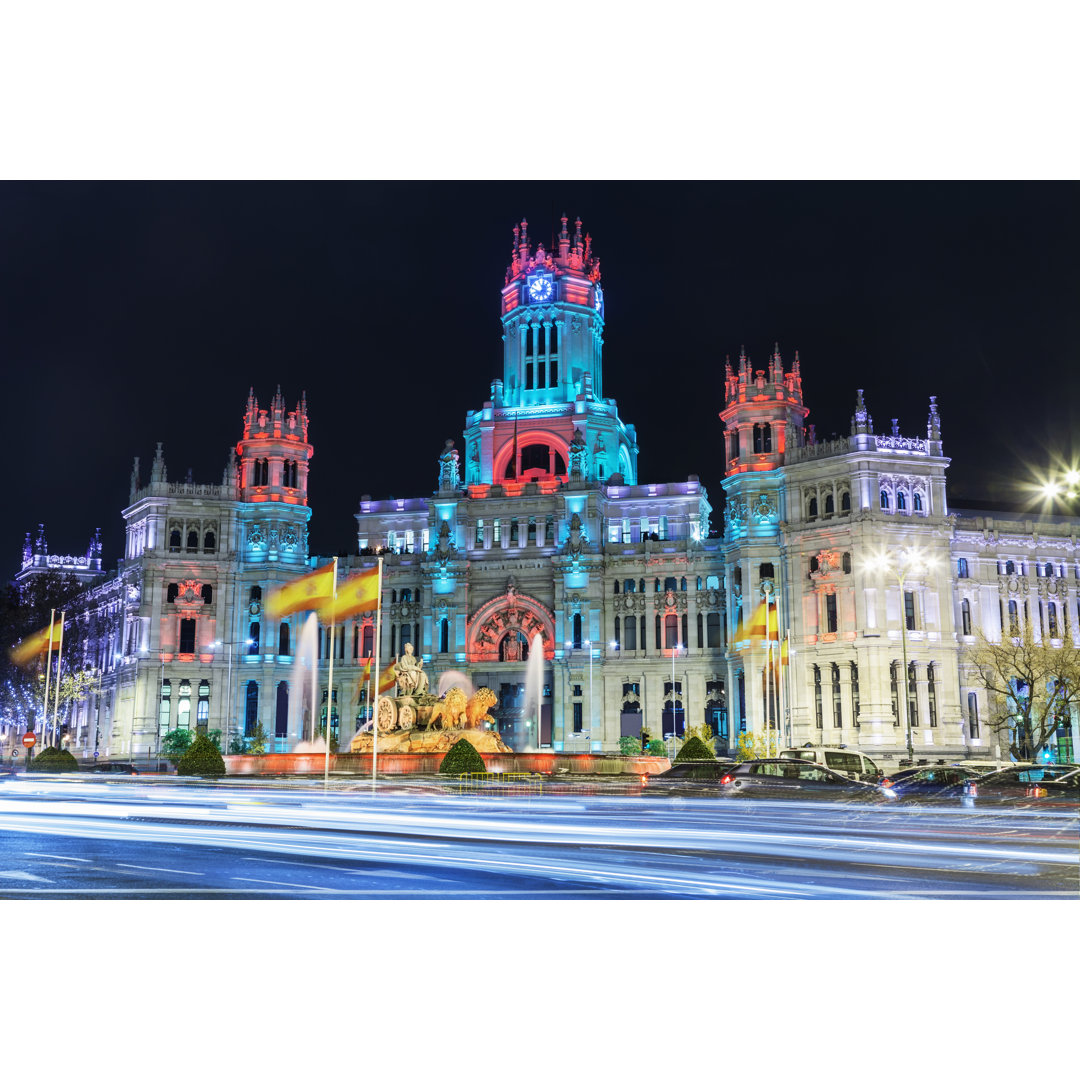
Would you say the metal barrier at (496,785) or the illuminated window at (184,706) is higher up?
the illuminated window at (184,706)

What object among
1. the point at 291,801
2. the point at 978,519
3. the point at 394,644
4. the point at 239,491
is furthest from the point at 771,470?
the point at 291,801

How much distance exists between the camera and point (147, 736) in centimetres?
9156

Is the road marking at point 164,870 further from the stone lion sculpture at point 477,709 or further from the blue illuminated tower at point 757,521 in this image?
the blue illuminated tower at point 757,521

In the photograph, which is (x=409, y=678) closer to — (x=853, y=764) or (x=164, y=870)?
(x=853, y=764)

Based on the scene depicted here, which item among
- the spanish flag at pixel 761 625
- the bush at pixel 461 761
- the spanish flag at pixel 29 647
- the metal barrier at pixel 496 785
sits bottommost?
the metal barrier at pixel 496 785

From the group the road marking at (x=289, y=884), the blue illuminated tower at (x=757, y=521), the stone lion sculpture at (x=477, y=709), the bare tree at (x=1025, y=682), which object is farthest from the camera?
the blue illuminated tower at (x=757, y=521)

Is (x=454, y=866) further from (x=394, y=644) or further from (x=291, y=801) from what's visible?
(x=394, y=644)

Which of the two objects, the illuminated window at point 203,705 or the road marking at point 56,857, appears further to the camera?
the illuminated window at point 203,705

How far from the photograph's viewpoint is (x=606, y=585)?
93.7 m

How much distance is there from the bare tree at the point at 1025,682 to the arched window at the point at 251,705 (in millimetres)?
51696

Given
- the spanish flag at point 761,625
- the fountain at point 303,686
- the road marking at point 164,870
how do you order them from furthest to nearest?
the fountain at point 303,686 → the spanish flag at point 761,625 → the road marking at point 164,870

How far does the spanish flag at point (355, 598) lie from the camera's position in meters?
56.6

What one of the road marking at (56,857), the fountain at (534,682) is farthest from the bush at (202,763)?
the fountain at (534,682)

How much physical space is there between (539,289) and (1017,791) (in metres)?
89.0
